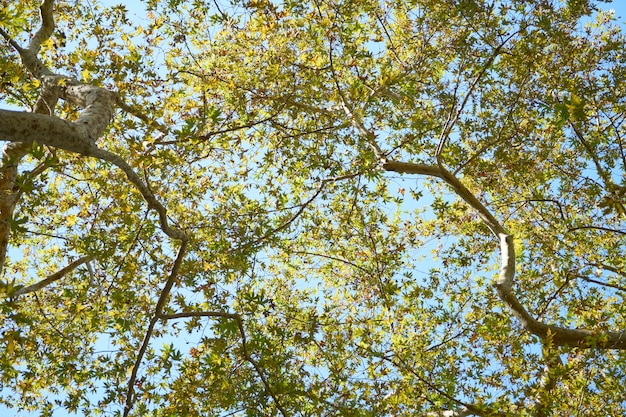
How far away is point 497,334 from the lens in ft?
22.2

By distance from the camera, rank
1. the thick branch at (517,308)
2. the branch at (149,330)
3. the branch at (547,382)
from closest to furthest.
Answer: the branch at (547,382) < the branch at (149,330) < the thick branch at (517,308)

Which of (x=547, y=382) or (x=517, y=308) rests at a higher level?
(x=517, y=308)

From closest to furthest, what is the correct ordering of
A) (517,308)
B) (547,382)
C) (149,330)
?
(149,330) < (517,308) < (547,382)

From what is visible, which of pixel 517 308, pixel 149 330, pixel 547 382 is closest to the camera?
pixel 149 330

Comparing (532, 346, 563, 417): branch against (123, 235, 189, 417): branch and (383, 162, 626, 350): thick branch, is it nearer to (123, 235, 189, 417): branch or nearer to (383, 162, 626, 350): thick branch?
(383, 162, 626, 350): thick branch

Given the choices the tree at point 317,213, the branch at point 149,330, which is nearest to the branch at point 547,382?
the tree at point 317,213

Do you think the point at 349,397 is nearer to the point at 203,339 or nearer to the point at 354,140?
the point at 203,339

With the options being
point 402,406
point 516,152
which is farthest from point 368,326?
point 516,152

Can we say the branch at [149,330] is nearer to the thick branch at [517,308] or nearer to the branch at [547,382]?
the thick branch at [517,308]

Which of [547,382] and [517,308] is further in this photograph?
[547,382]

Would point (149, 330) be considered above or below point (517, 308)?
below

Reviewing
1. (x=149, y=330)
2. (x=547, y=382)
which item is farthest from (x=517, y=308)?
(x=149, y=330)

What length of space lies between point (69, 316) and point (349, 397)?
13.0ft

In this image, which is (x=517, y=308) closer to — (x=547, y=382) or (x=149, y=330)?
(x=547, y=382)
